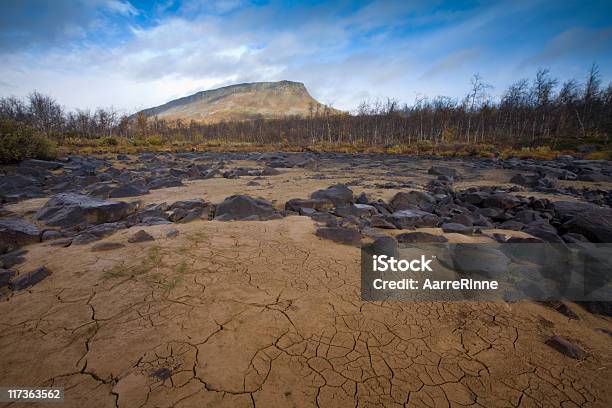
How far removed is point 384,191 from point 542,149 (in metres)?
27.3

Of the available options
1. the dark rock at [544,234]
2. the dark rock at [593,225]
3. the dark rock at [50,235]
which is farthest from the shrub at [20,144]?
the dark rock at [593,225]

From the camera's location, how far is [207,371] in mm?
2119

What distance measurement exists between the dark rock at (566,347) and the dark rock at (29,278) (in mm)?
5450

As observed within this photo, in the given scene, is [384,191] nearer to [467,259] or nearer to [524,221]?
[524,221]

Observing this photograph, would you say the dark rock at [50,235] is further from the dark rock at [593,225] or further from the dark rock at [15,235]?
the dark rock at [593,225]

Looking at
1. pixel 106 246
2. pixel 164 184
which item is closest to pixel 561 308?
pixel 106 246

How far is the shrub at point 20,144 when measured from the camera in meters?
13.6

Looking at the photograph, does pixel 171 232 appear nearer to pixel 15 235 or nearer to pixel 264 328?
pixel 15 235

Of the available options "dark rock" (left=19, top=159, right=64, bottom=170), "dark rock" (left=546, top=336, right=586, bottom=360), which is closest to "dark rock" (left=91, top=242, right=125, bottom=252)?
"dark rock" (left=546, top=336, right=586, bottom=360)

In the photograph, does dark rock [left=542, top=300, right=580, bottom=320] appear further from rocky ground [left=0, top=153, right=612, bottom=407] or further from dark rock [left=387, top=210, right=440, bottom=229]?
dark rock [left=387, top=210, right=440, bottom=229]

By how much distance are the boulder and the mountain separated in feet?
472

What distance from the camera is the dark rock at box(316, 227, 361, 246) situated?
464 cm

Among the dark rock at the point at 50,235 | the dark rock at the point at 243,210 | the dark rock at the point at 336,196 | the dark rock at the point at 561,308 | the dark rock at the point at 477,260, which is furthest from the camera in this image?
the dark rock at the point at 336,196

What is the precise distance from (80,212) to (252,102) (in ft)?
588
